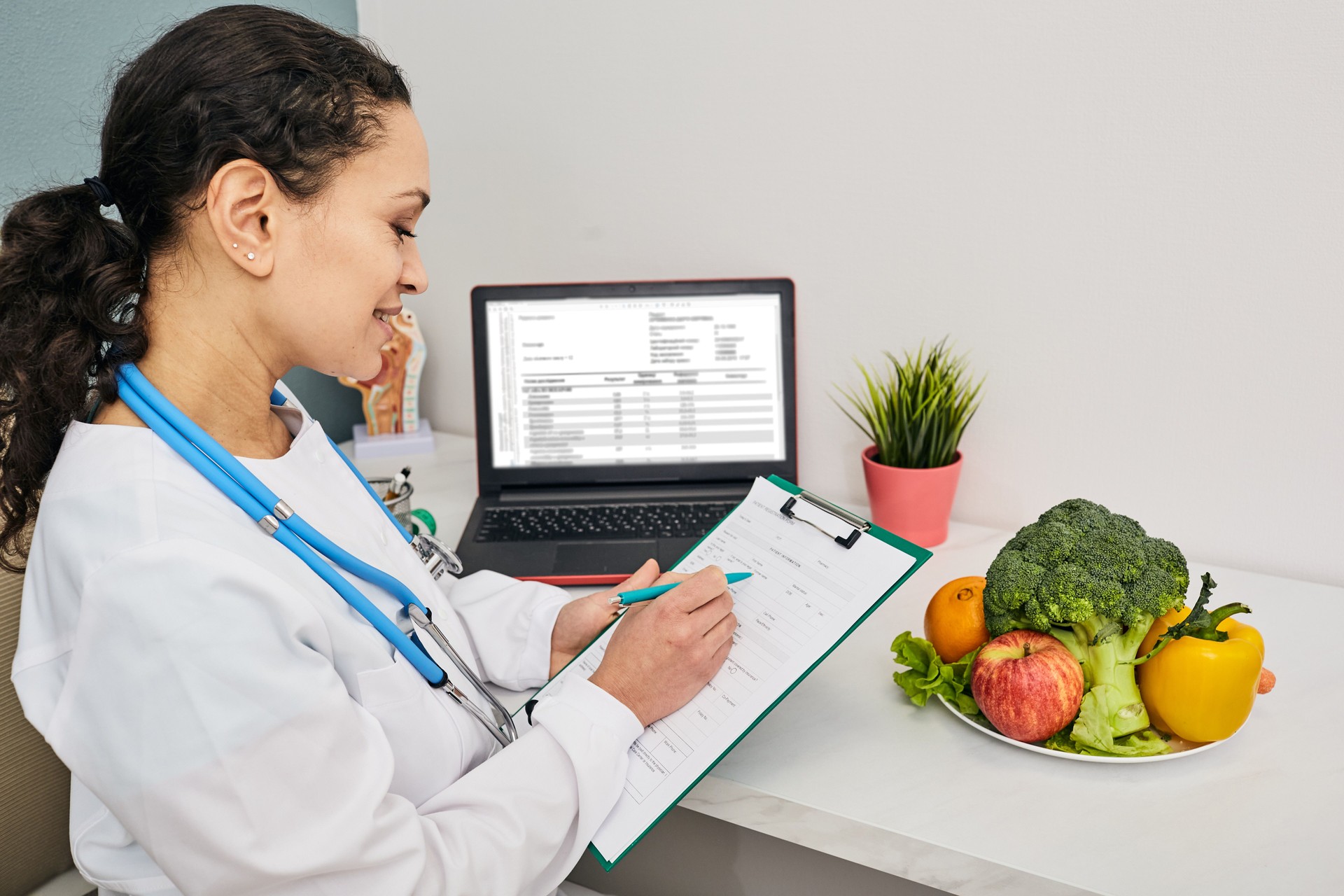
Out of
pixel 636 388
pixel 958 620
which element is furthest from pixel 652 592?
pixel 636 388

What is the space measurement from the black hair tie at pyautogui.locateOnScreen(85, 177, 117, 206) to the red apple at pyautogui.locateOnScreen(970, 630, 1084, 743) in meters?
0.82

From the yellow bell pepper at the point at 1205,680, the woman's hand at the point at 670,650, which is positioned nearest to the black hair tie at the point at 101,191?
the woman's hand at the point at 670,650

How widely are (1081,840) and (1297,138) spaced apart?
2.61 ft

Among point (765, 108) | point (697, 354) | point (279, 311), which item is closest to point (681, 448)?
point (697, 354)

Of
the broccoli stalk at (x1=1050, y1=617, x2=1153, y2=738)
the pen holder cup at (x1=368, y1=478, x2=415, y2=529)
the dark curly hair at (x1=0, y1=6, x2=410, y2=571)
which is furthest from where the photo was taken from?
the pen holder cup at (x1=368, y1=478, x2=415, y2=529)

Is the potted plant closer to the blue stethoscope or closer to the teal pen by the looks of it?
the teal pen

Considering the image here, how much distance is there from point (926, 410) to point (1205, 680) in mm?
499

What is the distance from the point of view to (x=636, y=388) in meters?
1.34

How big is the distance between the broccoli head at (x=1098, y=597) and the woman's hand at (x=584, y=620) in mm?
347

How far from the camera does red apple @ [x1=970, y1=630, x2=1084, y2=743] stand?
76 cm

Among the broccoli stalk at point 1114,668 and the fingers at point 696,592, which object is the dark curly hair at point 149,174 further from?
the broccoli stalk at point 1114,668

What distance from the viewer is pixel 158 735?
1.86 feet

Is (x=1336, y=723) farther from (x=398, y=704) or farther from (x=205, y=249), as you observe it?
(x=205, y=249)

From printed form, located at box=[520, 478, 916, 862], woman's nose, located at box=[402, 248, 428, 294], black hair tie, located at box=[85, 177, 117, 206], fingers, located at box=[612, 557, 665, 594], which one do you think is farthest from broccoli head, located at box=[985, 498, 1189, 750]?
black hair tie, located at box=[85, 177, 117, 206]
